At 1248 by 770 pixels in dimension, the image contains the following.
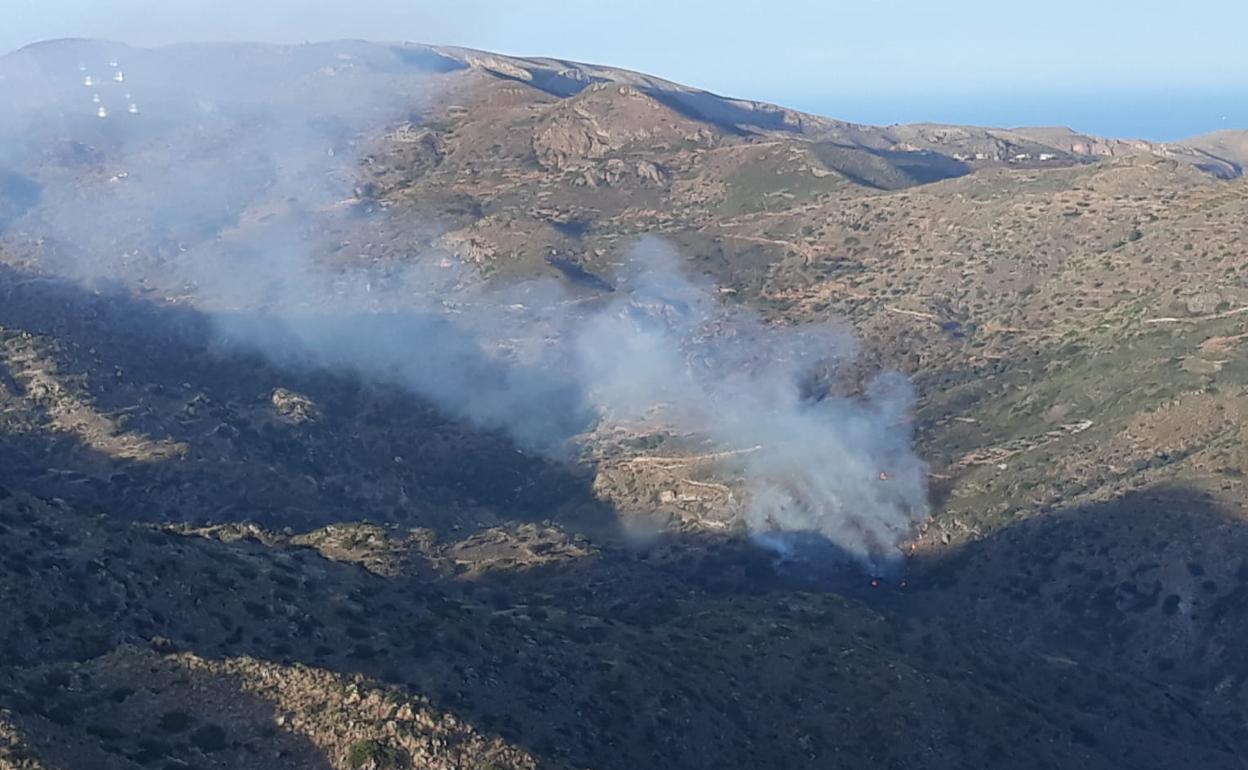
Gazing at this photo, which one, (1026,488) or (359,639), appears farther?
(1026,488)

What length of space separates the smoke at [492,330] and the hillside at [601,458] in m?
0.63

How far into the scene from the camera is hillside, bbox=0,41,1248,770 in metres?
45.4

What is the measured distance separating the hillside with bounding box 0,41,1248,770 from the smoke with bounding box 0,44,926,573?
625 mm

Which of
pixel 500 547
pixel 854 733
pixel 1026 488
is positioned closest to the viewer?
pixel 854 733

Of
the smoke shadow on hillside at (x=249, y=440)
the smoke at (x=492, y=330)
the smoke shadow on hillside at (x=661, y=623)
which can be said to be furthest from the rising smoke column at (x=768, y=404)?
the smoke shadow on hillside at (x=249, y=440)

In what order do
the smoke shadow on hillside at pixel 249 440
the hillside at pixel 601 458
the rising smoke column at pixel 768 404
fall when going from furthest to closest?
the rising smoke column at pixel 768 404 < the smoke shadow on hillside at pixel 249 440 < the hillside at pixel 601 458

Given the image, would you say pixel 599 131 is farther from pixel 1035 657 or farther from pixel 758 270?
pixel 1035 657

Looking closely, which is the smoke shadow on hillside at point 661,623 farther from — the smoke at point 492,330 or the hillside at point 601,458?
the smoke at point 492,330

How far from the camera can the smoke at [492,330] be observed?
316ft

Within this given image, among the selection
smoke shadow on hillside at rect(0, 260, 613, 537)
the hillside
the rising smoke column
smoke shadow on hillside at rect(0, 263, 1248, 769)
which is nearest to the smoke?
the rising smoke column

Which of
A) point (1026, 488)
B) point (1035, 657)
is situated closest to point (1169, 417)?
point (1026, 488)

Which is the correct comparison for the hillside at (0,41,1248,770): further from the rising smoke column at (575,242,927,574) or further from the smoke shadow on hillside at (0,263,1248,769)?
the rising smoke column at (575,242,927,574)

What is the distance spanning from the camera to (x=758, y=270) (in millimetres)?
143375

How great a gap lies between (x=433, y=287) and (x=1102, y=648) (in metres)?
93.8
